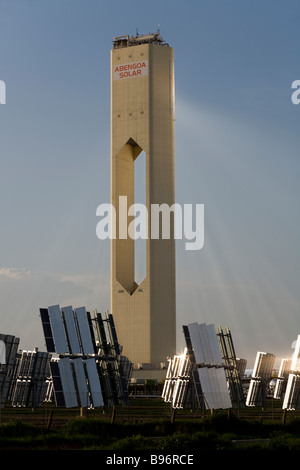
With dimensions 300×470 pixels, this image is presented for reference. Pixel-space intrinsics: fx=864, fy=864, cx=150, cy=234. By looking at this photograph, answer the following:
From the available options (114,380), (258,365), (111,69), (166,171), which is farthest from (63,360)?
(111,69)

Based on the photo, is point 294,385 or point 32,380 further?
point 32,380

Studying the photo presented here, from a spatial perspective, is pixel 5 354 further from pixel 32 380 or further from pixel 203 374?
pixel 32 380

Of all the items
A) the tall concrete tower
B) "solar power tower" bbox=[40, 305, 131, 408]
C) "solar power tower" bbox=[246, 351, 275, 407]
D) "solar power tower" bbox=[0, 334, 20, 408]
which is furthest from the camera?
the tall concrete tower

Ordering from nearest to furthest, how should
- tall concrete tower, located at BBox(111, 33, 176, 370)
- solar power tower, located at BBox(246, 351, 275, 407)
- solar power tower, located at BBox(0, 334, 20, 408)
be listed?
solar power tower, located at BBox(0, 334, 20, 408) < solar power tower, located at BBox(246, 351, 275, 407) < tall concrete tower, located at BBox(111, 33, 176, 370)

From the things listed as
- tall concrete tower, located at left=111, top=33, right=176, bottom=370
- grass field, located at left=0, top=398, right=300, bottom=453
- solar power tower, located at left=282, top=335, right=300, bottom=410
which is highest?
tall concrete tower, located at left=111, top=33, right=176, bottom=370

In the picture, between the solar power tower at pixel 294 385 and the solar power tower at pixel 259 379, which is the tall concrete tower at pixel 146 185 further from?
the solar power tower at pixel 294 385

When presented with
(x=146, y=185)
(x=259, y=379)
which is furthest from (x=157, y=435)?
(x=146, y=185)

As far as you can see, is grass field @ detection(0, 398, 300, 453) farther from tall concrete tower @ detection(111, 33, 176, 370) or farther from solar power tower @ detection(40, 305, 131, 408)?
tall concrete tower @ detection(111, 33, 176, 370)

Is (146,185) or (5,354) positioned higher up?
(146,185)

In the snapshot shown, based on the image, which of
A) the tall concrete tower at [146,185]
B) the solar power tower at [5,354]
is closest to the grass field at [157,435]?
the solar power tower at [5,354]

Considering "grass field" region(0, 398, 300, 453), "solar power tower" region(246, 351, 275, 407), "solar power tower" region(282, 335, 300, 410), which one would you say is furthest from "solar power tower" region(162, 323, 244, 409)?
"grass field" region(0, 398, 300, 453)
